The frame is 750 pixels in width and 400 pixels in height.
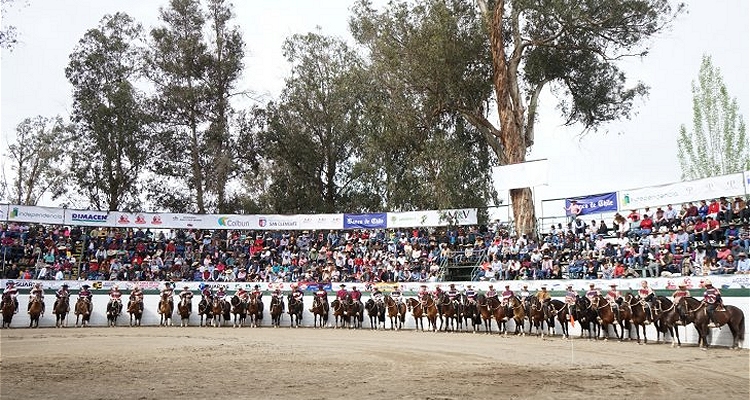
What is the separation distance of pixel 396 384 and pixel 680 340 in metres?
13.3

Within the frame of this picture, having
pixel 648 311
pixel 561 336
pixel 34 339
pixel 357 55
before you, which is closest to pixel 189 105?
pixel 357 55

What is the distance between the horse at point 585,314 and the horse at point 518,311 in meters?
2.30

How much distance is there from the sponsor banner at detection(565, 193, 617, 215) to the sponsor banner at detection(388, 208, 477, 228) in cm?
573

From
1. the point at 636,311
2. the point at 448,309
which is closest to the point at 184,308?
the point at 448,309

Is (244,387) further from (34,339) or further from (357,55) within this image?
(357,55)

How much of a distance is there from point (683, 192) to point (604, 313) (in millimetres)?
7786

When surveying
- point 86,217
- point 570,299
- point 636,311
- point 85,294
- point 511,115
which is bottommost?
point 636,311

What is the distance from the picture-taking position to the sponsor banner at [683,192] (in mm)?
25453

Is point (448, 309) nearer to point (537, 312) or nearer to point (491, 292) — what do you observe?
point (491, 292)

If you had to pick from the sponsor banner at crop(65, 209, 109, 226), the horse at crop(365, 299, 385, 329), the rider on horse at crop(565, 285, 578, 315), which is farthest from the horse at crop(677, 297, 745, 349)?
the sponsor banner at crop(65, 209, 109, 226)

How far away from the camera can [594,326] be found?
23.3 metres

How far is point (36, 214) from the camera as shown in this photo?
3491 centimetres

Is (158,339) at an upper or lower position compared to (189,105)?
lower

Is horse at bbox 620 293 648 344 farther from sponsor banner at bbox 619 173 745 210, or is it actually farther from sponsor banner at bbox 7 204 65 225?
sponsor banner at bbox 7 204 65 225
